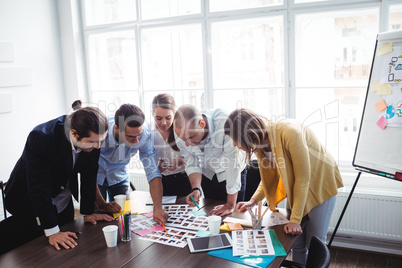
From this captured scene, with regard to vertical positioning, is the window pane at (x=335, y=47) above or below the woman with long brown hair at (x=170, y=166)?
above

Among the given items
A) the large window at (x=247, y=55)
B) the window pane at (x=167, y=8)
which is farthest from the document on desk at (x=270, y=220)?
the window pane at (x=167, y=8)

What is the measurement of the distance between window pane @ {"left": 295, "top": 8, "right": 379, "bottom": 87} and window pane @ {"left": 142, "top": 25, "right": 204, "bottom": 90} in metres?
1.09

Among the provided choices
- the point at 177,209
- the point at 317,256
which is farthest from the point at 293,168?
the point at 177,209

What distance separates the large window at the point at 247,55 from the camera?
325cm

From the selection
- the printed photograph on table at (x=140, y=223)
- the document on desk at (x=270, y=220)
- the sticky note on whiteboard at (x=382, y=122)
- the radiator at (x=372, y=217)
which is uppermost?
the sticky note on whiteboard at (x=382, y=122)

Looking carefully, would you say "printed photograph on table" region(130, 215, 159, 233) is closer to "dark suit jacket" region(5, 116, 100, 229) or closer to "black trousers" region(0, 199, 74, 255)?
"dark suit jacket" region(5, 116, 100, 229)

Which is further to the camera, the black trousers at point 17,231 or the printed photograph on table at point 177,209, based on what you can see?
the printed photograph on table at point 177,209

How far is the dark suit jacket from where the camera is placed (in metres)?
1.85

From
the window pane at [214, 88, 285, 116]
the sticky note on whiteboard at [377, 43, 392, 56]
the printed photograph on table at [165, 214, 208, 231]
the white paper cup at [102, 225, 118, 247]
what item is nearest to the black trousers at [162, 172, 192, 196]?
the printed photograph on table at [165, 214, 208, 231]

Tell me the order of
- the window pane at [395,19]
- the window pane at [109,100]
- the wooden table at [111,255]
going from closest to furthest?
1. the wooden table at [111,255]
2. the window pane at [395,19]
3. the window pane at [109,100]

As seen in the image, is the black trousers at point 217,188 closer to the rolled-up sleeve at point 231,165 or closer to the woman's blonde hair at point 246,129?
the rolled-up sleeve at point 231,165

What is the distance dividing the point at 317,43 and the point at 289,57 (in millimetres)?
328

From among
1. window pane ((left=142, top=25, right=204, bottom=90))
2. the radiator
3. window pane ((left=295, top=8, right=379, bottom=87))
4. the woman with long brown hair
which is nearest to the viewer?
the woman with long brown hair

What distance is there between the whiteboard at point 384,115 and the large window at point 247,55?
0.68 metres
